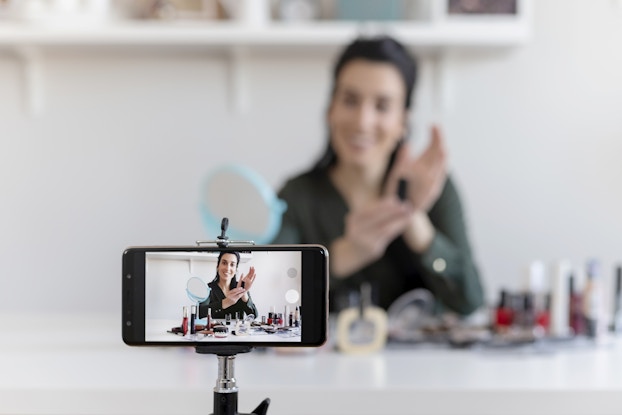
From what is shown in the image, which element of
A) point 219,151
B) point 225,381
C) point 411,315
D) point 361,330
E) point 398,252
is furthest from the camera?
point 219,151

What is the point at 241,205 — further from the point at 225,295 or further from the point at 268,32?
the point at 225,295

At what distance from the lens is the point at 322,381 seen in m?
0.98

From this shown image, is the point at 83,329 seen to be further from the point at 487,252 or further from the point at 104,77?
the point at 487,252

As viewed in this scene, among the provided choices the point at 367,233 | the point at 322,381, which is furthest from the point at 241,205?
the point at 322,381

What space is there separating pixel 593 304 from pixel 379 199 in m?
0.43

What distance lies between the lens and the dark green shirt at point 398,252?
1.38 metres

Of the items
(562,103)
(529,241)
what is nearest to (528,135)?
(562,103)

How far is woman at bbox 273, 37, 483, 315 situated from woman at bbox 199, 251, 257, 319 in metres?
0.66

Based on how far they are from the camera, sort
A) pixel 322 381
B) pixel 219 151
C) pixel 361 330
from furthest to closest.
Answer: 1. pixel 219 151
2. pixel 361 330
3. pixel 322 381

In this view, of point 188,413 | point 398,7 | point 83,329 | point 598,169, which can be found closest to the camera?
point 188,413

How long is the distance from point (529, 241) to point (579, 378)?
0.69 m

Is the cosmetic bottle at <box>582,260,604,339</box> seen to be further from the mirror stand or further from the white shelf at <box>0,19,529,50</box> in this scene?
the mirror stand

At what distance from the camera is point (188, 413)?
916 mm

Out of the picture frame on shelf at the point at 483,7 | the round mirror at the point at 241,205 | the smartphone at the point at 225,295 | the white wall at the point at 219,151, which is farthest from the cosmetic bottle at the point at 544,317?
the smartphone at the point at 225,295
